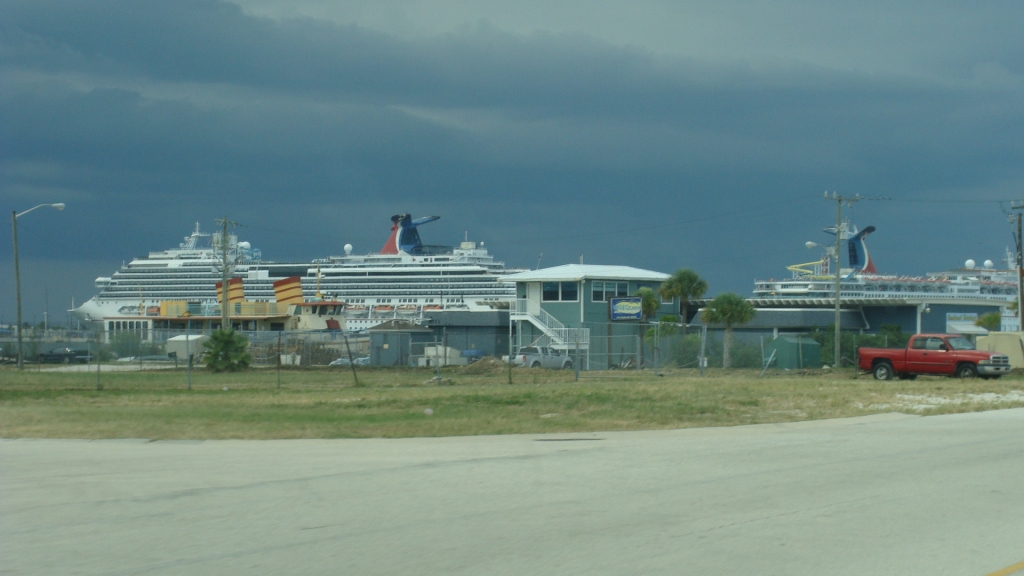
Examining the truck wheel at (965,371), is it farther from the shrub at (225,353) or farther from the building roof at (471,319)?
the building roof at (471,319)

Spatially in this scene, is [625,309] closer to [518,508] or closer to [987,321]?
[987,321]

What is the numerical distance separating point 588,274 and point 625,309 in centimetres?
452

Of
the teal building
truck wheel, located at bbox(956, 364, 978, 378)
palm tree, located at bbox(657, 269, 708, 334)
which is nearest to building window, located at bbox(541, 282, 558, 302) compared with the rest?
the teal building

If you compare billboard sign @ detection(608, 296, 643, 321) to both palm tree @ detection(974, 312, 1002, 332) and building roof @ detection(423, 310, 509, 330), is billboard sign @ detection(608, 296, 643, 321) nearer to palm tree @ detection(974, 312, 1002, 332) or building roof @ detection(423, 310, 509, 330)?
building roof @ detection(423, 310, 509, 330)

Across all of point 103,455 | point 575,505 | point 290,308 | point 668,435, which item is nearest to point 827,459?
point 668,435

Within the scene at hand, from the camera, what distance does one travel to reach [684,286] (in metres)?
55.8

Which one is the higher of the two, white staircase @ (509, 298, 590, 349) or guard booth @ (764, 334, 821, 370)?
white staircase @ (509, 298, 590, 349)

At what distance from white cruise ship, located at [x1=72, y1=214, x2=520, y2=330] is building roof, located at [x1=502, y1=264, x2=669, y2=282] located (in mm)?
46277

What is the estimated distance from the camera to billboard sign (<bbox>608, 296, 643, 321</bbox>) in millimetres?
52719

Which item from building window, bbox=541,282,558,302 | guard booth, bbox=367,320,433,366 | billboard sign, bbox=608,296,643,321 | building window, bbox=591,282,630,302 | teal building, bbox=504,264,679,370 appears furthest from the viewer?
building window, bbox=541,282,558,302

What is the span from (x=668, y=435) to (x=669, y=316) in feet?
139

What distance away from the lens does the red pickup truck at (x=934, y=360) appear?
30.6m

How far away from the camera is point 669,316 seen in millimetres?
57781

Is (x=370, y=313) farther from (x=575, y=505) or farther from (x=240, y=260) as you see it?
(x=575, y=505)
